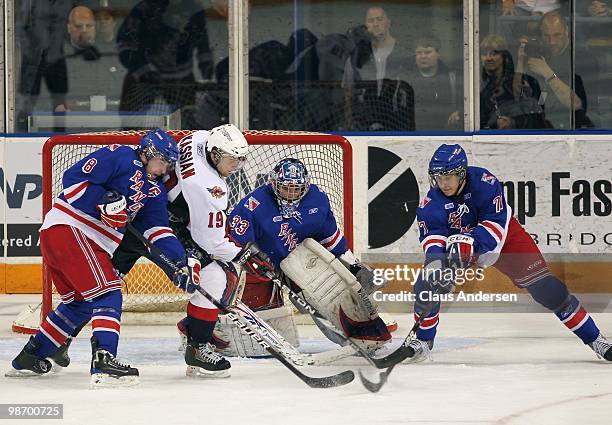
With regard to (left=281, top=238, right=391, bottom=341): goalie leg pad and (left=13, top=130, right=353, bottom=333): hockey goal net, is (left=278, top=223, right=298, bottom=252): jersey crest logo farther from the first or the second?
(left=13, top=130, right=353, bottom=333): hockey goal net

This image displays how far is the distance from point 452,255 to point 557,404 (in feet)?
3.91

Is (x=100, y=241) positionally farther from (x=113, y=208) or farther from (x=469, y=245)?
Answer: (x=469, y=245)

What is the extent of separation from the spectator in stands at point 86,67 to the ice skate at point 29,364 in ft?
9.16

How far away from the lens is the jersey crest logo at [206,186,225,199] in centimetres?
499

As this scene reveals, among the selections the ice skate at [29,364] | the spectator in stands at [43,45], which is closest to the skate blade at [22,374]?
the ice skate at [29,364]

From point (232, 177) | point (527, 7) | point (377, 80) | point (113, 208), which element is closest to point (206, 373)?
point (113, 208)

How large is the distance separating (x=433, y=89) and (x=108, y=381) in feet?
10.8

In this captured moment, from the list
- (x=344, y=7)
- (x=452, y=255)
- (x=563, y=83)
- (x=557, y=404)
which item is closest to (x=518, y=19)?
(x=563, y=83)

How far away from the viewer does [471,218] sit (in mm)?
5531

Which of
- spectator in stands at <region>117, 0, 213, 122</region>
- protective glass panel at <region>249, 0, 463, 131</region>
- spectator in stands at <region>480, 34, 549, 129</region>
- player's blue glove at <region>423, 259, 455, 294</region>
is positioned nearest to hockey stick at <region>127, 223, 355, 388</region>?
player's blue glove at <region>423, 259, 455, 294</region>

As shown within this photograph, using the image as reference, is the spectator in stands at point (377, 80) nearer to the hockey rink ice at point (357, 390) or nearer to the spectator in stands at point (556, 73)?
the spectator in stands at point (556, 73)

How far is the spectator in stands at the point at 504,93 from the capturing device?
740 centimetres

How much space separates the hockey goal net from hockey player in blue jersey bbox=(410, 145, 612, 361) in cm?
99

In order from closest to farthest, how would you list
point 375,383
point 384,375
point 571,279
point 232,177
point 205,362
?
point 375,383, point 384,375, point 205,362, point 232,177, point 571,279
